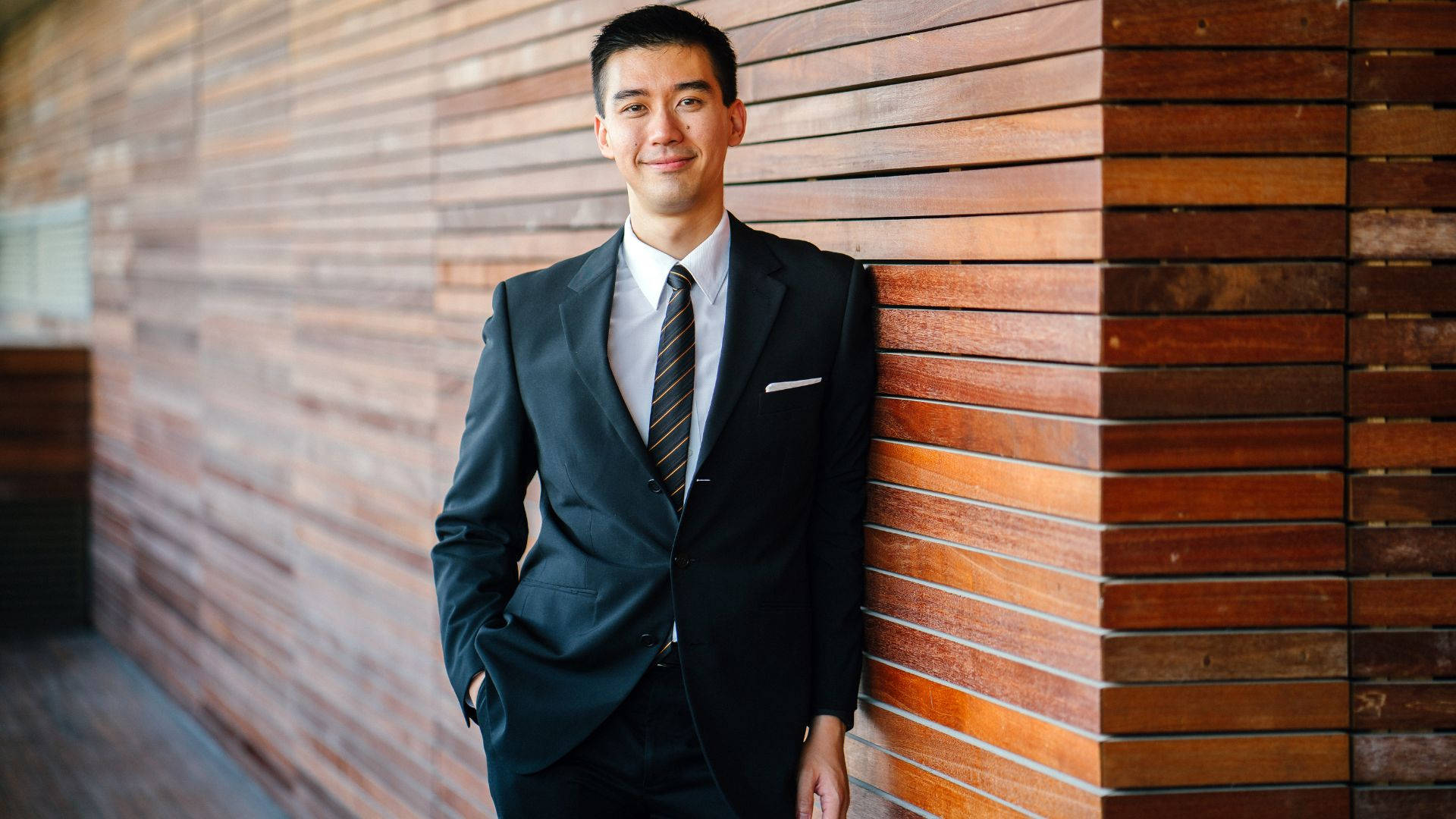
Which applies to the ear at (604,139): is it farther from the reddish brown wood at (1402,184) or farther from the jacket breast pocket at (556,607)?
the reddish brown wood at (1402,184)

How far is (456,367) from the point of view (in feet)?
12.6

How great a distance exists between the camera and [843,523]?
232 centimetres

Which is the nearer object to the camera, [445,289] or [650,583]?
[650,583]

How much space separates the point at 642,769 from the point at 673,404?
580mm

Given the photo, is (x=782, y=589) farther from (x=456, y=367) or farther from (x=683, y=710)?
(x=456, y=367)

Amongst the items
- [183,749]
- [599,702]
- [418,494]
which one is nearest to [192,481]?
[183,749]

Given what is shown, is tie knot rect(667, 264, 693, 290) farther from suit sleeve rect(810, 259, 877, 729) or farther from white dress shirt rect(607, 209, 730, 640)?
suit sleeve rect(810, 259, 877, 729)

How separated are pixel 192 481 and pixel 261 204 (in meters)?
1.58

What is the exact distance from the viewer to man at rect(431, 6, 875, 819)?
217cm

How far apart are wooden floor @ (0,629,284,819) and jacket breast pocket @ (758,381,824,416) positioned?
11.7 feet

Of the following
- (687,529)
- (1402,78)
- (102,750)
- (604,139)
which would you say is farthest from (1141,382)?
(102,750)

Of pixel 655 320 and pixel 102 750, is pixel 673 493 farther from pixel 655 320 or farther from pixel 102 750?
pixel 102 750

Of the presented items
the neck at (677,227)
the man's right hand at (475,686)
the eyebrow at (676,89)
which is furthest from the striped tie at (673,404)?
the man's right hand at (475,686)

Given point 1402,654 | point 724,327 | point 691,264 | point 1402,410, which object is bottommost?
point 1402,654
